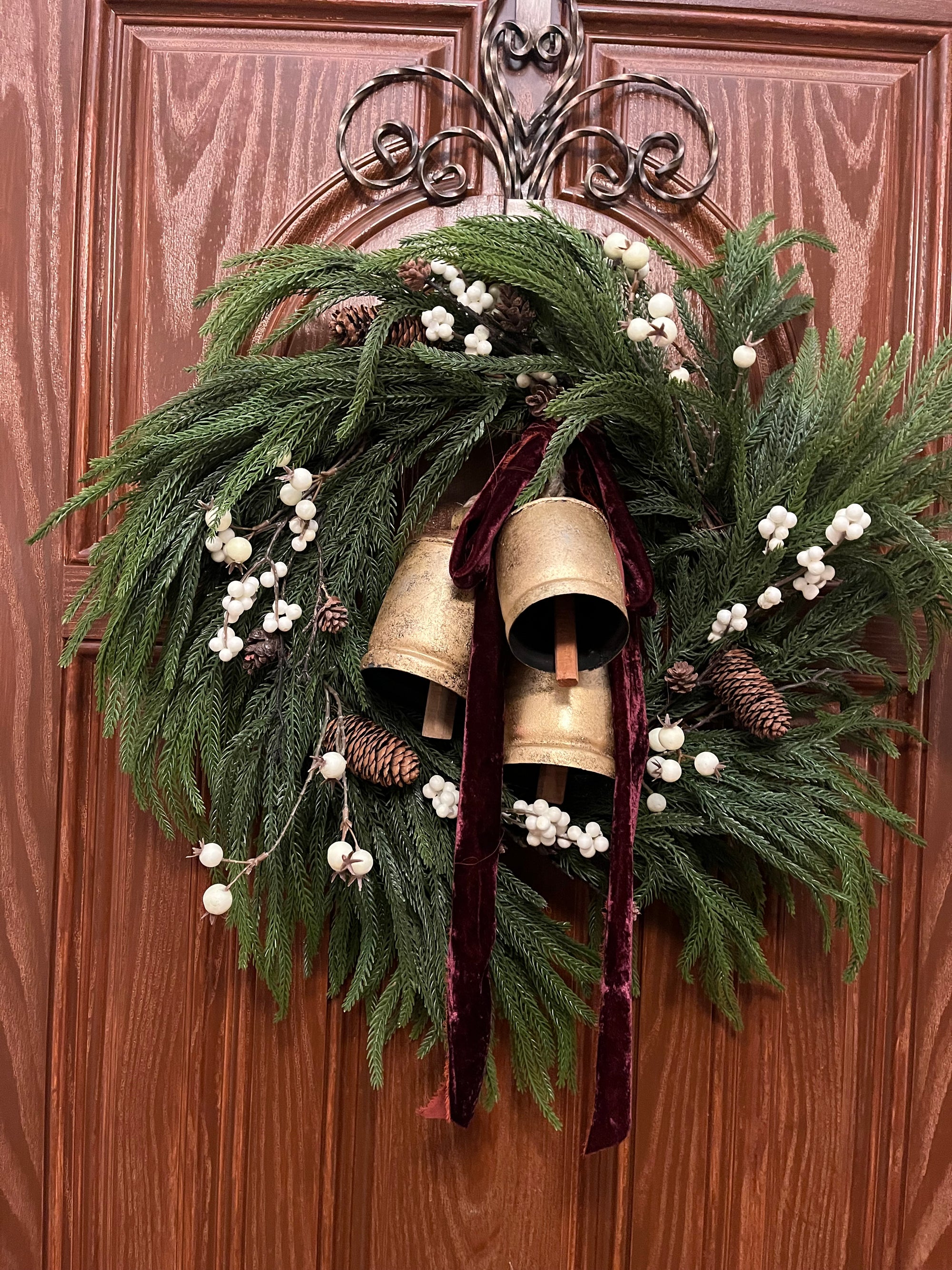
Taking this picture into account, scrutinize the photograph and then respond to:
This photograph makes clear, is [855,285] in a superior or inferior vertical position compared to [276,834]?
superior

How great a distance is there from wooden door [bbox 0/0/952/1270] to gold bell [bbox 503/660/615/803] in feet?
0.73

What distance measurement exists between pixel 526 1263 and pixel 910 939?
514mm

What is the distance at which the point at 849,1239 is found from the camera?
33.5 inches

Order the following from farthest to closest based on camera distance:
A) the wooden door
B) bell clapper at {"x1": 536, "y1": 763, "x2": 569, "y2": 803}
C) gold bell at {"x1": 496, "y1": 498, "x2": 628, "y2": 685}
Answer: the wooden door → bell clapper at {"x1": 536, "y1": 763, "x2": 569, "y2": 803} → gold bell at {"x1": 496, "y1": 498, "x2": 628, "y2": 685}

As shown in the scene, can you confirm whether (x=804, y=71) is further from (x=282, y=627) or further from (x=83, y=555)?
(x=83, y=555)

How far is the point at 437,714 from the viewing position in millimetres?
714

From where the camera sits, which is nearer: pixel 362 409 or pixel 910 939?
pixel 362 409

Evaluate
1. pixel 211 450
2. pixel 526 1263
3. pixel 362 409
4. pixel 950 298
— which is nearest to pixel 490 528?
pixel 362 409

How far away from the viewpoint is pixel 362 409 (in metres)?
0.68

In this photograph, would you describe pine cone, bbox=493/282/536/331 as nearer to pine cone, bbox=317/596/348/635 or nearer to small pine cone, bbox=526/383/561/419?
Answer: small pine cone, bbox=526/383/561/419

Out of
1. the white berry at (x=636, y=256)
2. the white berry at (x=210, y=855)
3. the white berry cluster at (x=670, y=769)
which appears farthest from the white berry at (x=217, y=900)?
the white berry at (x=636, y=256)

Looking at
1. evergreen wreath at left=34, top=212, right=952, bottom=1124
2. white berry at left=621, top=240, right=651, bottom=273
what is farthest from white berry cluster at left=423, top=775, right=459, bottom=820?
white berry at left=621, top=240, right=651, bottom=273

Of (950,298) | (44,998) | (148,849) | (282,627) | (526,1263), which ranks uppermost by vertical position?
(950,298)

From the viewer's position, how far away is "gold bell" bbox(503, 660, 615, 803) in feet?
2.21
